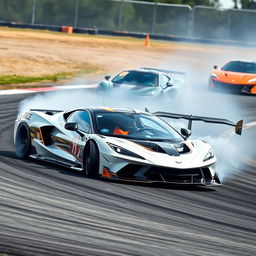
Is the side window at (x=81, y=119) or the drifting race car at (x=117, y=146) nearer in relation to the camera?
the drifting race car at (x=117, y=146)

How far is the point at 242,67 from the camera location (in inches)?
1219

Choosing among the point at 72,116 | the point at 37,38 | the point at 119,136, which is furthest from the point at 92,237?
the point at 37,38

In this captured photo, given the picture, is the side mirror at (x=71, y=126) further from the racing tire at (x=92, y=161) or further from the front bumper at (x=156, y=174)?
the front bumper at (x=156, y=174)

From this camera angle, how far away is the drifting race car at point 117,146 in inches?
455

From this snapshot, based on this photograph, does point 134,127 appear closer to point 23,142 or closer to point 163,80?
point 23,142

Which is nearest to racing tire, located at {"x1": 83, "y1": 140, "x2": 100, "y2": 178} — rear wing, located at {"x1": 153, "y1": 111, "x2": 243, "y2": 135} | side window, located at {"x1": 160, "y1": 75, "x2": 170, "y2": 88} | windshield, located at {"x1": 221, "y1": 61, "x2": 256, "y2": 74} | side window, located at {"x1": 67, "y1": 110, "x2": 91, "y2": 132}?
side window, located at {"x1": 67, "y1": 110, "x2": 91, "y2": 132}

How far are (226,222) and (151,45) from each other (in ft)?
132

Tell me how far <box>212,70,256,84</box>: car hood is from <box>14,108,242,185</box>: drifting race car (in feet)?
52.8

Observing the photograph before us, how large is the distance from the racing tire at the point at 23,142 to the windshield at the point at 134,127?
1562mm

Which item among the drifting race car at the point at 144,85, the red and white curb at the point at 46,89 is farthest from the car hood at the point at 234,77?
the red and white curb at the point at 46,89

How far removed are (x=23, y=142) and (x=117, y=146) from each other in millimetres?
2739

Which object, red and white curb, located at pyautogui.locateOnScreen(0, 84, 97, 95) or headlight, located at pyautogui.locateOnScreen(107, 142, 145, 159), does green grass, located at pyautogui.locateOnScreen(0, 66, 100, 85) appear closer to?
red and white curb, located at pyautogui.locateOnScreen(0, 84, 97, 95)

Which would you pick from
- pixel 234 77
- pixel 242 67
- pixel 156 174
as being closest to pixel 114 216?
pixel 156 174

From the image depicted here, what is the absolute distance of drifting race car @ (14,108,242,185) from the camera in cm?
1155
